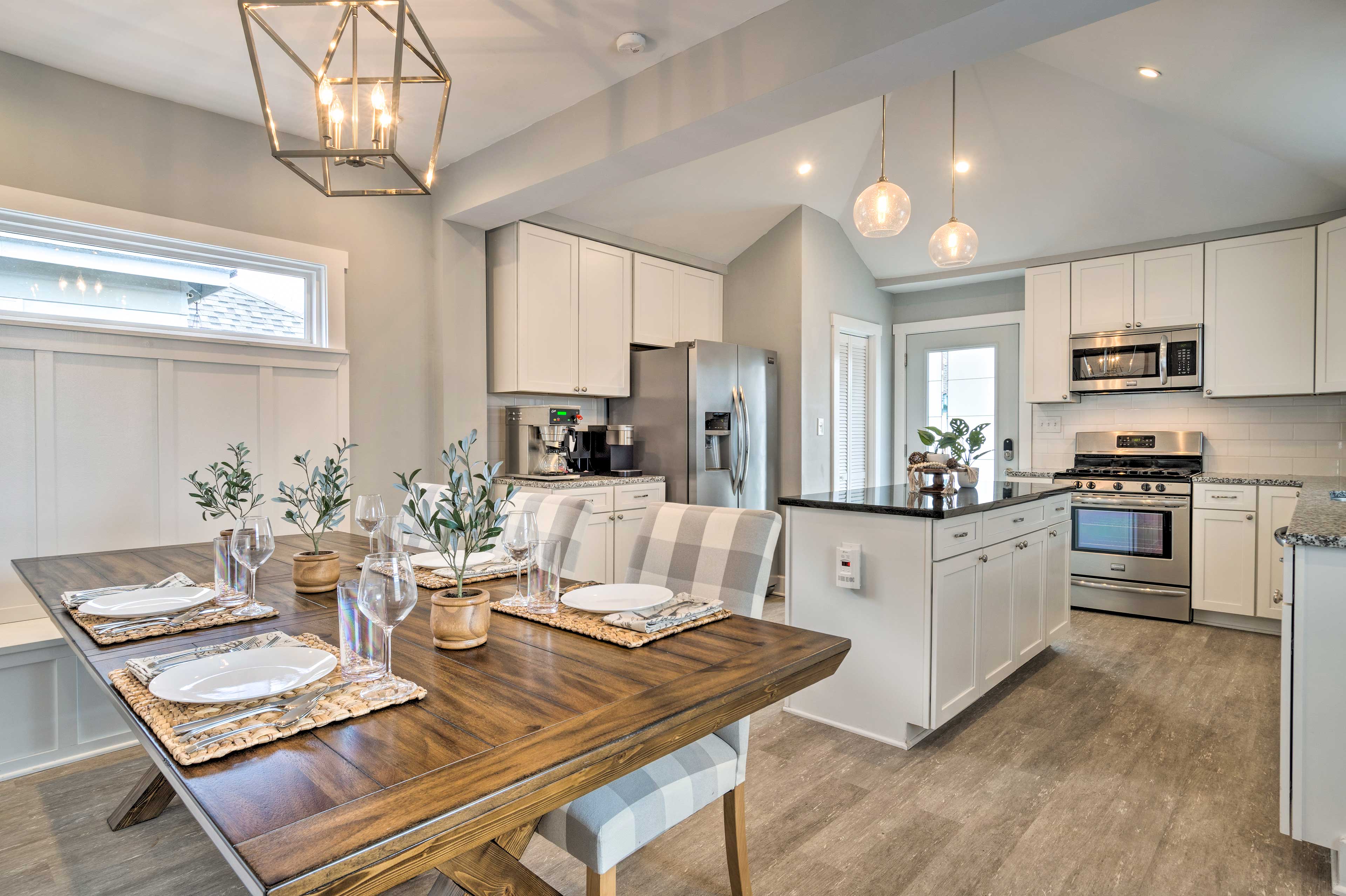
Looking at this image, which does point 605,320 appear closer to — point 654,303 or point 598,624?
point 654,303

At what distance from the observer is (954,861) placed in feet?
6.21

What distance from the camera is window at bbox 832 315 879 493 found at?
5445 millimetres

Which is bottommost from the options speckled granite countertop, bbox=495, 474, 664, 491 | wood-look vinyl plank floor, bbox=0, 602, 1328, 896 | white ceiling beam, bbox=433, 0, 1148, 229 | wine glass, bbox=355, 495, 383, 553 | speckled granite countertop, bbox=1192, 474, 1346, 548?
wood-look vinyl plank floor, bbox=0, 602, 1328, 896

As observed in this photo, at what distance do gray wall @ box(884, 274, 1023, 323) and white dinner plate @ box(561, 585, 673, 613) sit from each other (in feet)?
16.5

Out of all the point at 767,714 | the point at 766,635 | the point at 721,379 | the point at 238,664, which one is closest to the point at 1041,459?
the point at 721,379

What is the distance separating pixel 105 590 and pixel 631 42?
7.96 ft

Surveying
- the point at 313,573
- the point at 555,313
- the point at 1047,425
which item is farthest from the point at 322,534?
the point at 1047,425

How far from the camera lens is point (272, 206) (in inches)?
137

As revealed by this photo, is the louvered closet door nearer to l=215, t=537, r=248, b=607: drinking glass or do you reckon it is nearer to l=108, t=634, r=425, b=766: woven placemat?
l=215, t=537, r=248, b=607: drinking glass

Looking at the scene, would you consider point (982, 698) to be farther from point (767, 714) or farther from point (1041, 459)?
point (1041, 459)

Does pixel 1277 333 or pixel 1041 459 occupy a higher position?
pixel 1277 333

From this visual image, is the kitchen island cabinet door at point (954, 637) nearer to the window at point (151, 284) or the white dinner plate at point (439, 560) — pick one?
the white dinner plate at point (439, 560)

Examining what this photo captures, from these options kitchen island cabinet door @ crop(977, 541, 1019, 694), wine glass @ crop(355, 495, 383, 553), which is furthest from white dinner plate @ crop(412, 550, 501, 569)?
kitchen island cabinet door @ crop(977, 541, 1019, 694)

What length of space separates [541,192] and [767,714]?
2.65 m
